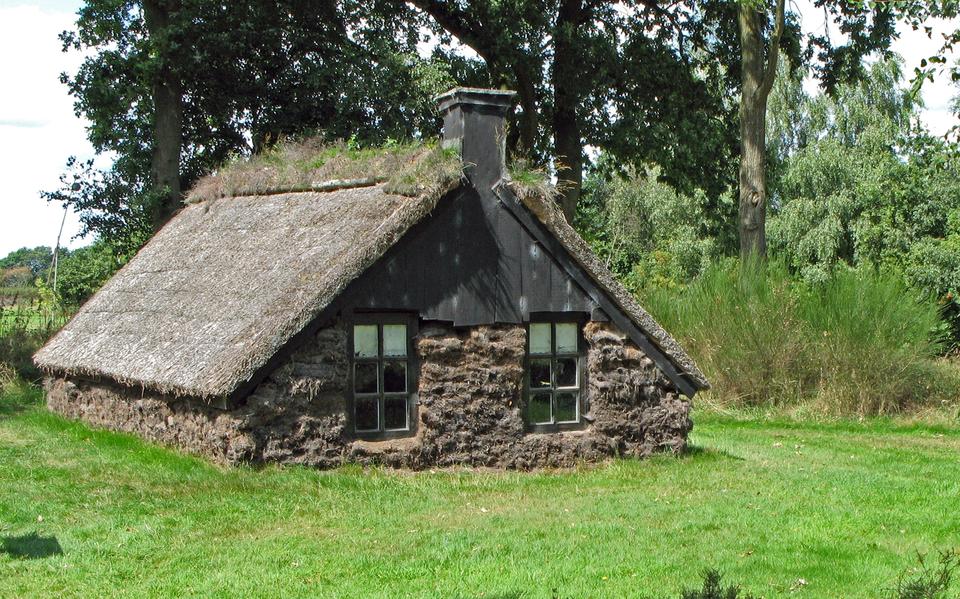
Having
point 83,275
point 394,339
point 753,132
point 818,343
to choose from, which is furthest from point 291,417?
point 83,275

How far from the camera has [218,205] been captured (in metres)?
15.8

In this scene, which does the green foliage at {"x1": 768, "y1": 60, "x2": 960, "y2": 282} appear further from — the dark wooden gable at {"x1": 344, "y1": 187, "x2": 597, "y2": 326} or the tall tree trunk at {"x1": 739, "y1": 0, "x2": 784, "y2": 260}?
the dark wooden gable at {"x1": 344, "y1": 187, "x2": 597, "y2": 326}

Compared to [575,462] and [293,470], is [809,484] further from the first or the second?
[293,470]

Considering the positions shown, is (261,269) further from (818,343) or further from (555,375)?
(818,343)

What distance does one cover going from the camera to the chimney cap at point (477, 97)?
467 inches

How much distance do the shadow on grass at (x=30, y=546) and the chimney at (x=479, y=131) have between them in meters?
5.51

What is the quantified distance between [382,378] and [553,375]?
77.6 inches

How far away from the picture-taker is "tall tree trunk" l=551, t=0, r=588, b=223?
23297mm

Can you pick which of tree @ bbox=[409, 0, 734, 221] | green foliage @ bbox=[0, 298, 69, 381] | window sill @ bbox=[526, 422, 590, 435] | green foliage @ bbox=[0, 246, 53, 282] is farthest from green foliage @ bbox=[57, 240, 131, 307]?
green foliage @ bbox=[0, 246, 53, 282]

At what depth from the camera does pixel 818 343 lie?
17.8 m

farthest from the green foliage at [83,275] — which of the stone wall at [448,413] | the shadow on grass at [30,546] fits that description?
the shadow on grass at [30,546]

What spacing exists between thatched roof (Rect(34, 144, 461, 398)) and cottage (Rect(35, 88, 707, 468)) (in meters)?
0.03

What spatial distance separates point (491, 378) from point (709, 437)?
15.9ft

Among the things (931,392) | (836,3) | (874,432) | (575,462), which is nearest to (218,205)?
(575,462)
